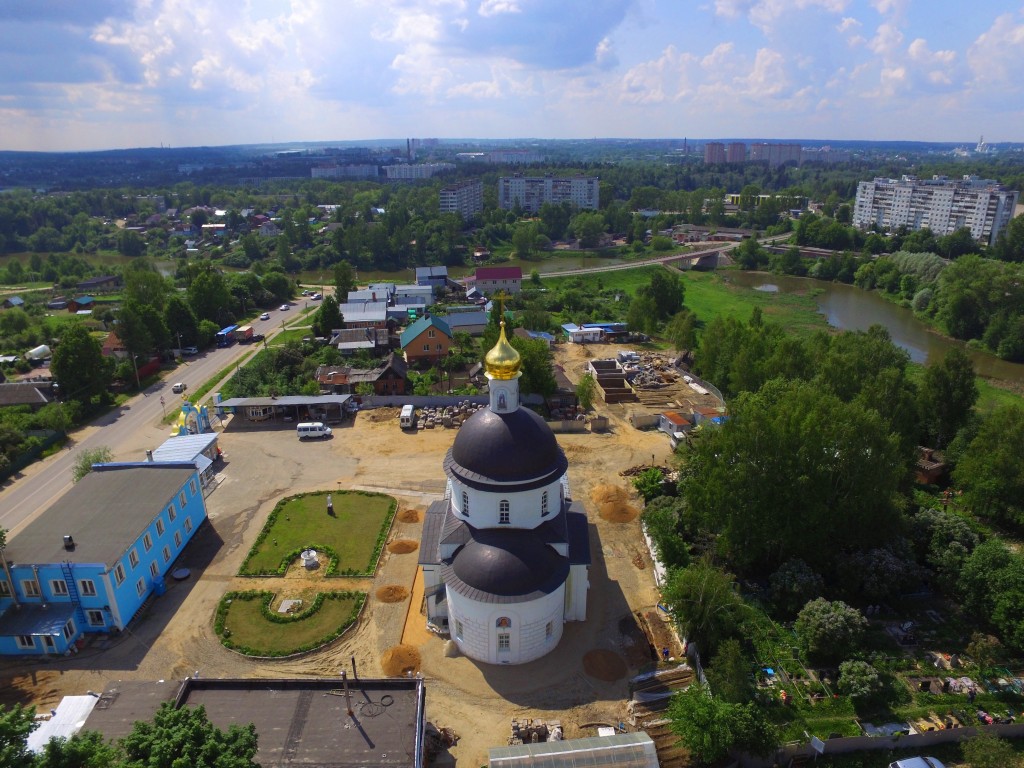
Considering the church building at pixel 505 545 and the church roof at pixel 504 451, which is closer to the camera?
the church building at pixel 505 545

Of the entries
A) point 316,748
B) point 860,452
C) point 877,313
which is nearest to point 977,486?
point 860,452

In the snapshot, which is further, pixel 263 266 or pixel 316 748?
pixel 263 266

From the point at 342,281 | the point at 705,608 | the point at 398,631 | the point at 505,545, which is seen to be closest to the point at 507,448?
the point at 505,545

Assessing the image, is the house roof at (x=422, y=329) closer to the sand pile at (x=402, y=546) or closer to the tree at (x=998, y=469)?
the sand pile at (x=402, y=546)

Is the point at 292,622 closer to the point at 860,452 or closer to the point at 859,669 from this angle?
the point at 859,669

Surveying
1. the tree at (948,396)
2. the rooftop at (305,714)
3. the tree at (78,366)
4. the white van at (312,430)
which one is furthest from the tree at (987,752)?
the tree at (78,366)

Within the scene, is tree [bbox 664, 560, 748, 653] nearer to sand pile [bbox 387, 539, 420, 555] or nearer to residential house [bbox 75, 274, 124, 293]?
sand pile [bbox 387, 539, 420, 555]
